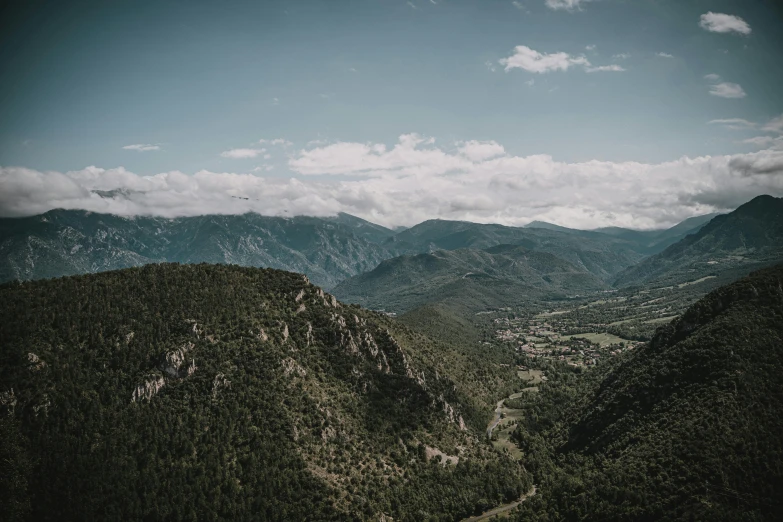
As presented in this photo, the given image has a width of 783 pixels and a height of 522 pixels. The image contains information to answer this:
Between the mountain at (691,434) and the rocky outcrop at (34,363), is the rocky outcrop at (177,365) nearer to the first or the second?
the rocky outcrop at (34,363)

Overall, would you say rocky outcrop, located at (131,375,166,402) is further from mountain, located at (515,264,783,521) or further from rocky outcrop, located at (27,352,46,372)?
mountain, located at (515,264,783,521)

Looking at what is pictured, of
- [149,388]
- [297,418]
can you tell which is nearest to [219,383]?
[149,388]

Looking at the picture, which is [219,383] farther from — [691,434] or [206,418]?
[691,434]

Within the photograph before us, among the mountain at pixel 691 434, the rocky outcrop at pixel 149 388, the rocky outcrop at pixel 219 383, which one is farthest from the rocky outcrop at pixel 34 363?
the mountain at pixel 691 434

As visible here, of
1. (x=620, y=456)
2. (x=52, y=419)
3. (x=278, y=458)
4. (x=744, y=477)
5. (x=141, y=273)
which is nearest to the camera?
(x=744, y=477)

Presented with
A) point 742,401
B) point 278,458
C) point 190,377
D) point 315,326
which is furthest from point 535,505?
point 190,377

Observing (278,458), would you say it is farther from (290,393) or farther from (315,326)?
(315,326)
